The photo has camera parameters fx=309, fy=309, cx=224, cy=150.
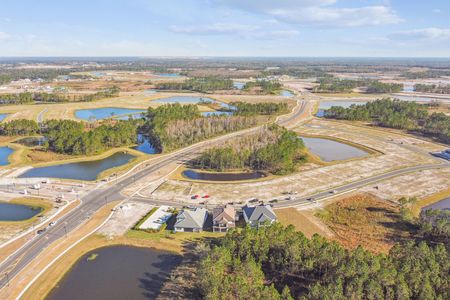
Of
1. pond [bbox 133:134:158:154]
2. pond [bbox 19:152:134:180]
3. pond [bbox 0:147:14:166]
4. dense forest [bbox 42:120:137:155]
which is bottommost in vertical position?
pond [bbox 19:152:134:180]

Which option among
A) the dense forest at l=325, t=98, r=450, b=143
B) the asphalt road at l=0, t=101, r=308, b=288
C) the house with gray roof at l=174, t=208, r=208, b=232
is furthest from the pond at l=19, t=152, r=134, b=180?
the dense forest at l=325, t=98, r=450, b=143

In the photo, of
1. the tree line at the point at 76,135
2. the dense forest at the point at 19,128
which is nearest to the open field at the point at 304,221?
the tree line at the point at 76,135

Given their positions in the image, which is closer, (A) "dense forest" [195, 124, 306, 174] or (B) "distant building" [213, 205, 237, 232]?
(B) "distant building" [213, 205, 237, 232]

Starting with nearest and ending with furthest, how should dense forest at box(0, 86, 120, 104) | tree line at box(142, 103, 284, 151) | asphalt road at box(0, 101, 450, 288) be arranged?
asphalt road at box(0, 101, 450, 288) → tree line at box(142, 103, 284, 151) → dense forest at box(0, 86, 120, 104)

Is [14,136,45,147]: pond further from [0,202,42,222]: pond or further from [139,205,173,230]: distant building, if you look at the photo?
[139,205,173,230]: distant building

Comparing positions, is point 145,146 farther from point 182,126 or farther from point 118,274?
point 118,274

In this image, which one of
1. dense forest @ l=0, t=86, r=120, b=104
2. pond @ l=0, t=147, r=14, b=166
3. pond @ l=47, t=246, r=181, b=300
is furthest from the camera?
dense forest @ l=0, t=86, r=120, b=104
